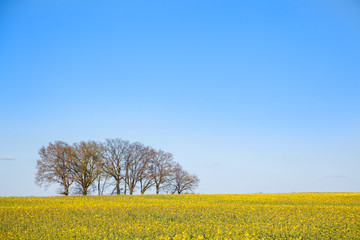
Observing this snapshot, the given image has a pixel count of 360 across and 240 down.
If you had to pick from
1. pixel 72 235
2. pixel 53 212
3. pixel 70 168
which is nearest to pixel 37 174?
pixel 70 168

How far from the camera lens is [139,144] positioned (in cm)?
5722

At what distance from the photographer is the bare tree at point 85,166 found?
5034 cm

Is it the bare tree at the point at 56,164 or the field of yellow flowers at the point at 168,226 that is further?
the bare tree at the point at 56,164

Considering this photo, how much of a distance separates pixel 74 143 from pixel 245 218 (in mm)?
38399

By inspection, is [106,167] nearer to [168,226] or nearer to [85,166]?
[85,166]

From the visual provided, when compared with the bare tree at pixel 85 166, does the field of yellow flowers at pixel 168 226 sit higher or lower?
lower

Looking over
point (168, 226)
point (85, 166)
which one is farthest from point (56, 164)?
point (168, 226)

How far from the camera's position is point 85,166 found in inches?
1983

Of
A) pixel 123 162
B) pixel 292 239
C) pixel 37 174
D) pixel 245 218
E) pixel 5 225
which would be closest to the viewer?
pixel 292 239

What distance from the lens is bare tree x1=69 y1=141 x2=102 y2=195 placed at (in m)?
50.3

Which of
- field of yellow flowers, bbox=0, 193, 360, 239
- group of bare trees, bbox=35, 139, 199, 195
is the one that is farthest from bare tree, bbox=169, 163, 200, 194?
field of yellow flowers, bbox=0, 193, 360, 239

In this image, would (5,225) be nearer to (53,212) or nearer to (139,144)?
(53,212)

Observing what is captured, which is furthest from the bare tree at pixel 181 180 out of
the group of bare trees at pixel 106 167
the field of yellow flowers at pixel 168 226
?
the field of yellow flowers at pixel 168 226

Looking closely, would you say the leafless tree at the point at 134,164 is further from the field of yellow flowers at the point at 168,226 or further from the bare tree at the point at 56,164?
the field of yellow flowers at the point at 168,226
